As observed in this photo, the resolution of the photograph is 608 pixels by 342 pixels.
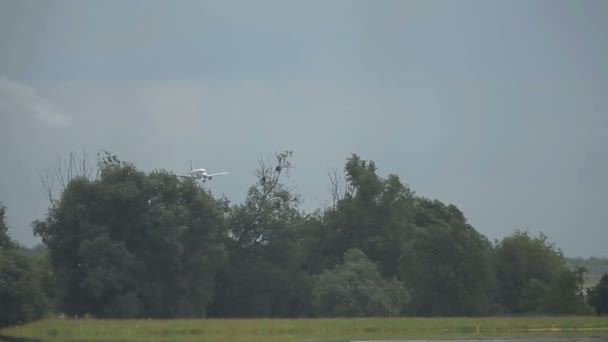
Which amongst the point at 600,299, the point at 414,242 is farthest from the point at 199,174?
the point at 600,299

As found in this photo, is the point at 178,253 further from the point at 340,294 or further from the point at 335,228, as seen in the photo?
the point at 335,228

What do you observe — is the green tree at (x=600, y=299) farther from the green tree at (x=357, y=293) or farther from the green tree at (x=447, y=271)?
the green tree at (x=357, y=293)

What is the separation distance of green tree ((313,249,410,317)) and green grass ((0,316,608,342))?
9.13 meters

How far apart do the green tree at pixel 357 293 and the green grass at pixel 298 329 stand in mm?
9128

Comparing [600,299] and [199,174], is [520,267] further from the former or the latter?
[199,174]

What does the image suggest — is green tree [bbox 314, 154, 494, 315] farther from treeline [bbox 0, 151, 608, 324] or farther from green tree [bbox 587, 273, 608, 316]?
green tree [bbox 587, 273, 608, 316]

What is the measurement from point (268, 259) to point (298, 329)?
25.2 metres

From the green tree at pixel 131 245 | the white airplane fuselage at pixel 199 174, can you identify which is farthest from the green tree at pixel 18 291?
the white airplane fuselage at pixel 199 174

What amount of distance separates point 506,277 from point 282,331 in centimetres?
3511

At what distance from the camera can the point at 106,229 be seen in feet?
252

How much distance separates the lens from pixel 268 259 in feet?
301

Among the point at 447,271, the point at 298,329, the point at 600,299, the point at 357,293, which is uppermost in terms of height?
the point at 447,271

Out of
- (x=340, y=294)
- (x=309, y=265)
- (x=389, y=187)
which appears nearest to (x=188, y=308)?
(x=340, y=294)

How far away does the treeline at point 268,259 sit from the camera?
75.9m
